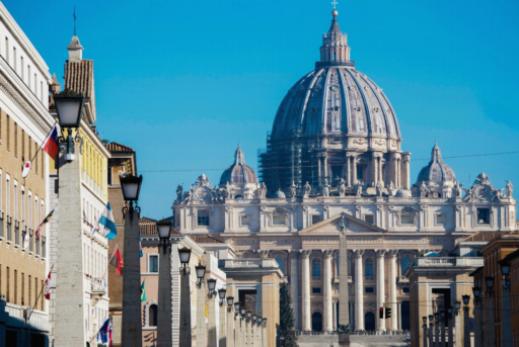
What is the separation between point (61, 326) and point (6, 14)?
15.9 metres

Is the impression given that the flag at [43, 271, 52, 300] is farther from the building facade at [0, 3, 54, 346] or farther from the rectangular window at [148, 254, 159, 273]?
the rectangular window at [148, 254, 159, 273]

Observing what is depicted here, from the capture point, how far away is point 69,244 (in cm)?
2664

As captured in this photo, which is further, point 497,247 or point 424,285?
point 424,285

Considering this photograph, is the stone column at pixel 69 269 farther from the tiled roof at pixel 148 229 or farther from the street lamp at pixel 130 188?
the tiled roof at pixel 148 229

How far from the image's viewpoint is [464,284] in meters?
159

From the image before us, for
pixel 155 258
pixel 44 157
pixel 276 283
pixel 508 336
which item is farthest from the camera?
pixel 276 283

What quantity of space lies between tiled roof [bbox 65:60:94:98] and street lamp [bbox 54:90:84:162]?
3720 centimetres

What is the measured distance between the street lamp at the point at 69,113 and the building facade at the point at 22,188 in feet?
42.5

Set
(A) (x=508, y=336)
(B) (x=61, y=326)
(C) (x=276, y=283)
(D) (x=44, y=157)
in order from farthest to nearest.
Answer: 1. (C) (x=276, y=283)
2. (A) (x=508, y=336)
3. (D) (x=44, y=157)
4. (B) (x=61, y=326)

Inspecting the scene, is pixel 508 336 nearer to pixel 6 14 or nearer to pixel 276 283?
pixel 6 14

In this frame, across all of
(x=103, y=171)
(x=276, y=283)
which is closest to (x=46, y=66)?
(x=103, y=171)

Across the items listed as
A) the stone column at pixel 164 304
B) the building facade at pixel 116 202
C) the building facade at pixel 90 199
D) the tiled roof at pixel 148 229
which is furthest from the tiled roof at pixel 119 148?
the stone column at pixel 164 304

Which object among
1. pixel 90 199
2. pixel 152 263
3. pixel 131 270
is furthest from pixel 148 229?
pixel 131 270

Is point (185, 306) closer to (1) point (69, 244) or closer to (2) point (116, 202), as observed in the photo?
(1) point (69, 244)
